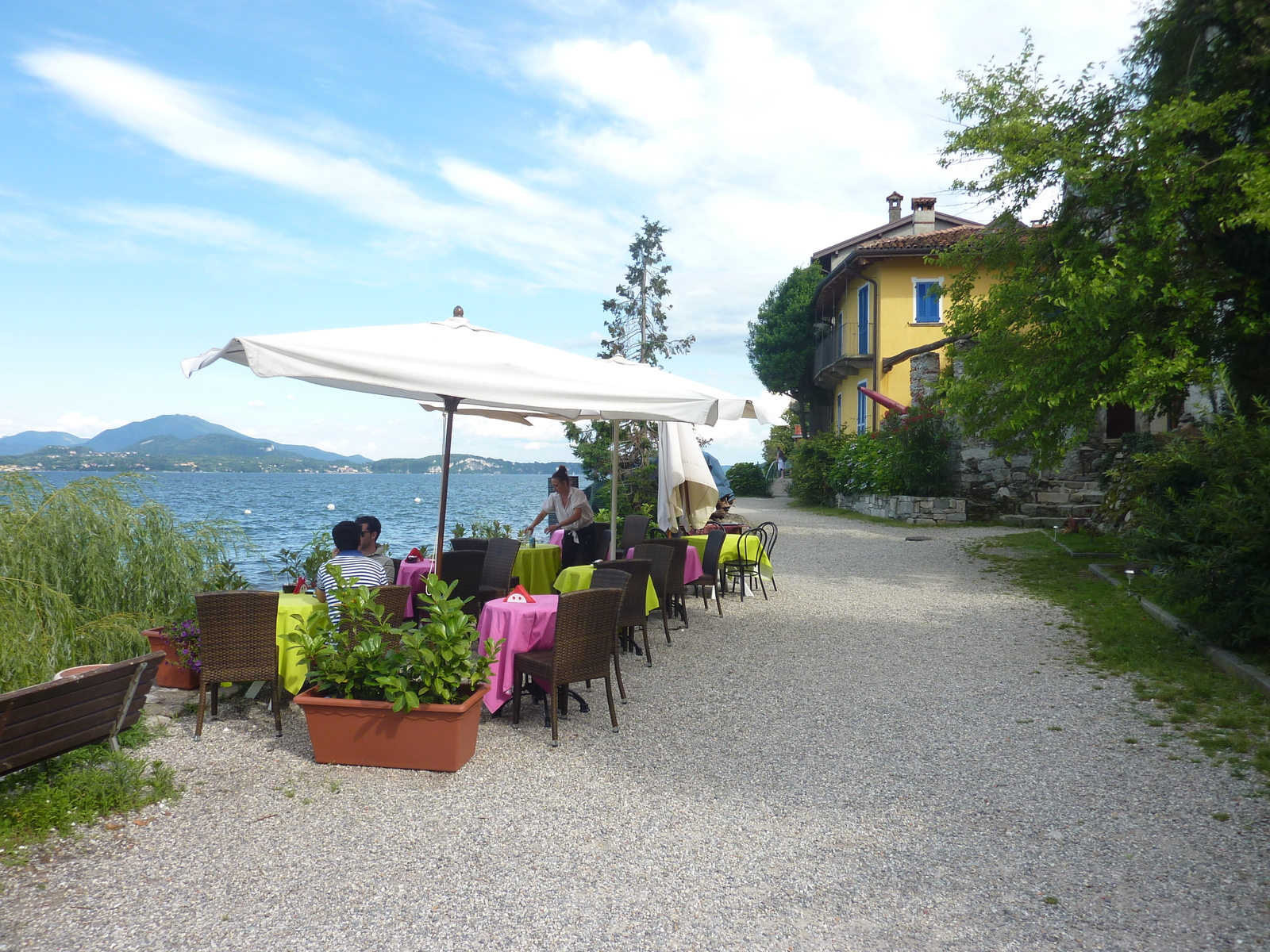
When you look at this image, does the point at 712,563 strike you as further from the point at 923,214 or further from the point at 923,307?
the point at 923,214

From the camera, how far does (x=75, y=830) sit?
3539 mm

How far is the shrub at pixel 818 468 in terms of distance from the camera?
24.8 meters

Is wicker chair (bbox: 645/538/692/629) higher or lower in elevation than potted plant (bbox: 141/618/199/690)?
higher

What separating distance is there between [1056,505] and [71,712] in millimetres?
17424

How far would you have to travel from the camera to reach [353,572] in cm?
523

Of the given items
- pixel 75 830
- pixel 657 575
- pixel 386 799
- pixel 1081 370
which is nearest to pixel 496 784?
pixel 386 799

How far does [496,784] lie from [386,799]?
1.77 feet

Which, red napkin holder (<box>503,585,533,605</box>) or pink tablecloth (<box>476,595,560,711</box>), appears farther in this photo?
red napkin holder (<box>503,585,533,605</box>)

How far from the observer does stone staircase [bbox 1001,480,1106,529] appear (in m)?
16.6

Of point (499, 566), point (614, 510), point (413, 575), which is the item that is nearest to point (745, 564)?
point (614, 510)

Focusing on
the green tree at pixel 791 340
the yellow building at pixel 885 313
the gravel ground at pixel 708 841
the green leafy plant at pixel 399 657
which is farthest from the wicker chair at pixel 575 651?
the green tree at pixel 791 340

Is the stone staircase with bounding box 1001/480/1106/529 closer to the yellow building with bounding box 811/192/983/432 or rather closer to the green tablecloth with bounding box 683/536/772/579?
the yellow building with bounding box 811/192/983/432

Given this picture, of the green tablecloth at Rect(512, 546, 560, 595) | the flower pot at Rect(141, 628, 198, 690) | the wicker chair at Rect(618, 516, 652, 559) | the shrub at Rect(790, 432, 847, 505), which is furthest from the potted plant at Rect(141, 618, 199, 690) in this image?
the shrub at Rect(790, 432, 847, 505)

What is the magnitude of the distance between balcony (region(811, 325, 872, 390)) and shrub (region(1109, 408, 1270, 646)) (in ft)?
60.2
